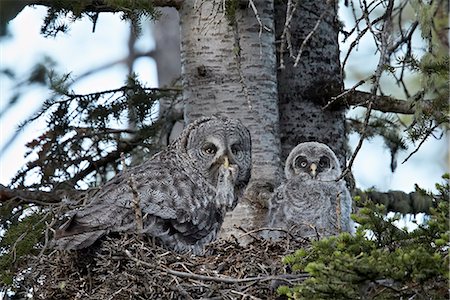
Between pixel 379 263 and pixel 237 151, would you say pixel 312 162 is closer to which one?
pixel 237 151

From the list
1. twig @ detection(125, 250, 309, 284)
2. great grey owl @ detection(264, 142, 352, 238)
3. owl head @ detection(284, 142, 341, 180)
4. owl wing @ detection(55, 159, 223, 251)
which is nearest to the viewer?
twig @ detection(125, 250, 309, 284)

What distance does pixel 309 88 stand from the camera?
7633 millimetres

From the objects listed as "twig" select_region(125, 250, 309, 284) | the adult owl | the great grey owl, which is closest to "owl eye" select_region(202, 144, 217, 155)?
the adult owl

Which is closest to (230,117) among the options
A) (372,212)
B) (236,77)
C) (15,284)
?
(236,77)

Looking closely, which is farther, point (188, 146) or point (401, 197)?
point (401, 197)

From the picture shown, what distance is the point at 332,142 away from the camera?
775 cm

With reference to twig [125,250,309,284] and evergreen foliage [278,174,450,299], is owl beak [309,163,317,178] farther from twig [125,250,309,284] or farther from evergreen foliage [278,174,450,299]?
evergreen foliage [278,174,450,299]

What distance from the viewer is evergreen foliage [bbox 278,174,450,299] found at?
4.24 metres

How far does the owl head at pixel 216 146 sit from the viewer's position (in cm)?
659

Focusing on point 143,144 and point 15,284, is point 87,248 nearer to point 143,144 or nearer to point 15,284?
point 15,284

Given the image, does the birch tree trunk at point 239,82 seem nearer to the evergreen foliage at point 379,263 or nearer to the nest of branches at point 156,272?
the nest of branches at point 156,272

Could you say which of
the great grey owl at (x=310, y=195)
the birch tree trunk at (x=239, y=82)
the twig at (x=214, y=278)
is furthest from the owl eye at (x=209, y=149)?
the twig at (x=214, y=278)

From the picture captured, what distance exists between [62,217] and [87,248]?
0.65 metres

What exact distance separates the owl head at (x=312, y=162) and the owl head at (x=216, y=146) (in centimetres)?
76
